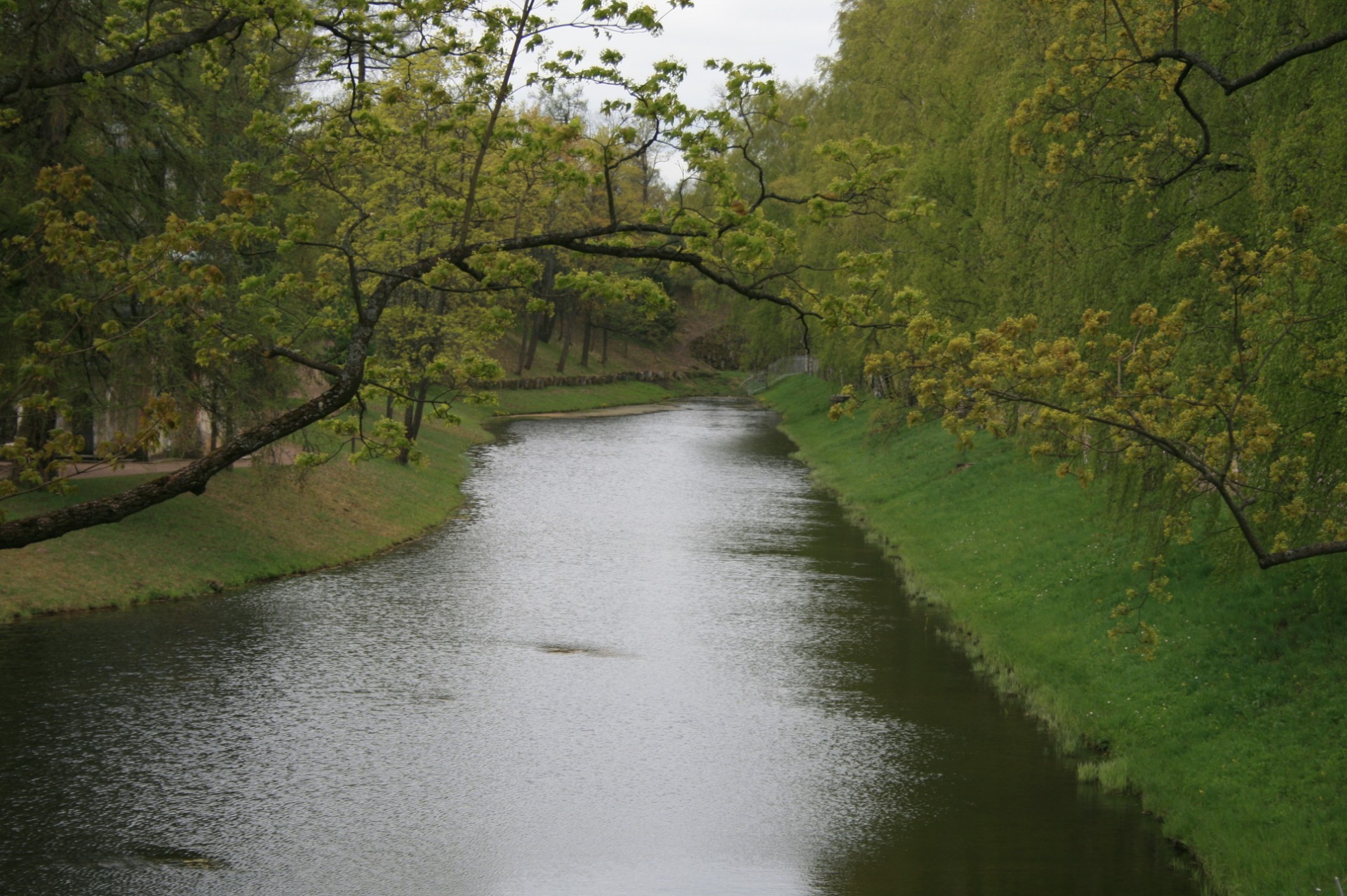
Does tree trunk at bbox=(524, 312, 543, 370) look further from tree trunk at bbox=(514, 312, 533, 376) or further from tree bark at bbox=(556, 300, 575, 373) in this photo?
tree bark at bbox=(556, 300, 575, 373)

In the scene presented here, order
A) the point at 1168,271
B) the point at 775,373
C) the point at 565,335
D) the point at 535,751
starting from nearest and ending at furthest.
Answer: the point at 535,751
the point at 1168,271
the point at 565,335
the point at 775,373

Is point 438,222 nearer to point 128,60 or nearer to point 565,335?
point 128,60

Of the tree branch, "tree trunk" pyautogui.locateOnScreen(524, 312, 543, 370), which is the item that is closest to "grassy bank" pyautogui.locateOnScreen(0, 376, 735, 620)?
the tree branch

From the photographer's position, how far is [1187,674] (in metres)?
16.8

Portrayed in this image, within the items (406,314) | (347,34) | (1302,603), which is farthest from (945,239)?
(347,34)

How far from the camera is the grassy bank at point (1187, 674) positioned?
12.9 meters

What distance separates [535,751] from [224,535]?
44.9 ft

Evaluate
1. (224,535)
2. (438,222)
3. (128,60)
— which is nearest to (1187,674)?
(438,222)

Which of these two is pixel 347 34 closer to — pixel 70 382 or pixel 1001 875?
pixel 1001 875

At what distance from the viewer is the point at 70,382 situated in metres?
23.9

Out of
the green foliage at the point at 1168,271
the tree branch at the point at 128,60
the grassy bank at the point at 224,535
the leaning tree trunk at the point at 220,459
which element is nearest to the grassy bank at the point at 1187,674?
the green foliage at the point at 1168,271

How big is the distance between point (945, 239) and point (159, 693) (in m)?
25.5

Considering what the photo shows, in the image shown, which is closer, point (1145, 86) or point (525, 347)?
point (1145, 86)

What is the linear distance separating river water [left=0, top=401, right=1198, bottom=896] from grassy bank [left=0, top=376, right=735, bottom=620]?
0.91 m
